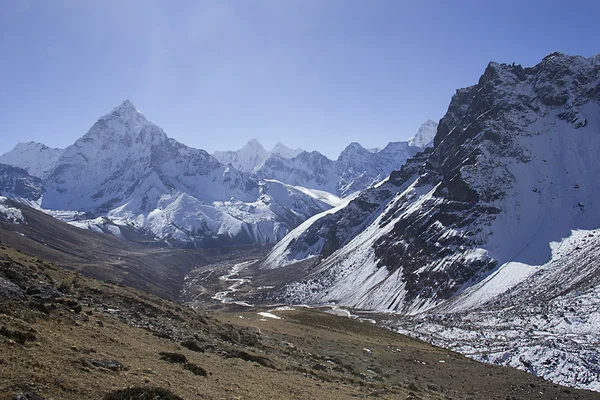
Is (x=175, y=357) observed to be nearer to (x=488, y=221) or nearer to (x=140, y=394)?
(x=140, y=394)

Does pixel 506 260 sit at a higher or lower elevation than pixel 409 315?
higher

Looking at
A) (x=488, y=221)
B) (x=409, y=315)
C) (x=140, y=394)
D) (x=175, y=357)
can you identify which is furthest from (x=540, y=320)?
(x=140, y=394)

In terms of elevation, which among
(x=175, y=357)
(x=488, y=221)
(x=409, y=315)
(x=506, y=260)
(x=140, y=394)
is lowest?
(x=409, y=315)

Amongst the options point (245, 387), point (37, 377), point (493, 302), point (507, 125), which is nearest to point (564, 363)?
point (245, 387)

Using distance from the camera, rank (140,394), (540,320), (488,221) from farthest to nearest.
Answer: (488,221) → (540,320) → (140,394)

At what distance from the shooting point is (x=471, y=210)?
550ft

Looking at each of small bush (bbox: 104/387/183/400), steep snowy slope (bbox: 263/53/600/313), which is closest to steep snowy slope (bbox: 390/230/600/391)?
steep snowy slope (bbox: 263/53/600/313)

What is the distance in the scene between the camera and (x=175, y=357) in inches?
865

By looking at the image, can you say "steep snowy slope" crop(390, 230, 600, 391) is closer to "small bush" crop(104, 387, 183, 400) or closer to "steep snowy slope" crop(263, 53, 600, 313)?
"steep snowy slope" crop(263, 53, 600, 313)

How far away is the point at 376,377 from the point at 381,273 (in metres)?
138

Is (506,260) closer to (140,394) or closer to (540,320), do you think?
(540,320)

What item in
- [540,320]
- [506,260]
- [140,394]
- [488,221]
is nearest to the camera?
[140,394]

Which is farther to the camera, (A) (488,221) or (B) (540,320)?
(A) (488,221)

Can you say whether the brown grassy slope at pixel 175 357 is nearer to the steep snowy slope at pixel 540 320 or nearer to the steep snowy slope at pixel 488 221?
the steep snowy slope at pixel 540 320
